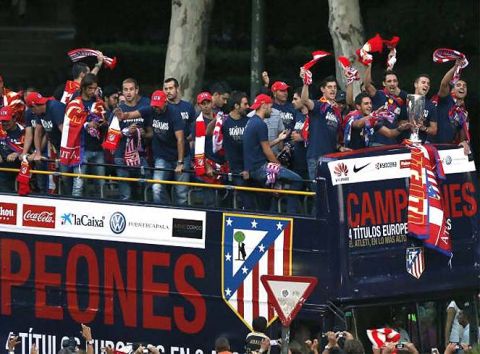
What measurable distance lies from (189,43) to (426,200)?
1017 cm

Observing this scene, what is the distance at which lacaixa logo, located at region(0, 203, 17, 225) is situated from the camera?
19344 mm

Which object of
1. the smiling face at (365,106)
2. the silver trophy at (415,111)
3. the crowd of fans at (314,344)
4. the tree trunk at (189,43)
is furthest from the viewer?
the tree trunk at (189,43)

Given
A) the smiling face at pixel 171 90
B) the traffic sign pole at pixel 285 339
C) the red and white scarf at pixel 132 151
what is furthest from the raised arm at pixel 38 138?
the traffic sign pole at pixel 285 339

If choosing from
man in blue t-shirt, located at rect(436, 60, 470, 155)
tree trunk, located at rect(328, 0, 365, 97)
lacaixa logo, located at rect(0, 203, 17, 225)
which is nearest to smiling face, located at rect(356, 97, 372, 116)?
man in blue t-shirt, located at rect(436, 60, 470, 155)

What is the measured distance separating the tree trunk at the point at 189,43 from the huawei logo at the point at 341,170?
32.5 ft

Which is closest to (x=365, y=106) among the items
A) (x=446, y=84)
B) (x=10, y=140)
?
(x=446, y=84)

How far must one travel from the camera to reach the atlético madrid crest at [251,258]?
1758cm

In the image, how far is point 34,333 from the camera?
19.4m

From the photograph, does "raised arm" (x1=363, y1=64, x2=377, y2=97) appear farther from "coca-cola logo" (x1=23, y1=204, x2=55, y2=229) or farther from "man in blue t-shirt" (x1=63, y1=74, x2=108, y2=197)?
"coca-cola logo" (x1=23, y1=204, x2=55, y2=229)

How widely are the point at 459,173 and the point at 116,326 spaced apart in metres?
3.92

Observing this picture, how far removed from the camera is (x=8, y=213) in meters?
19.4

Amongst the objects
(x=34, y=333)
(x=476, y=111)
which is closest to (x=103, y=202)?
(x=34, y=333)

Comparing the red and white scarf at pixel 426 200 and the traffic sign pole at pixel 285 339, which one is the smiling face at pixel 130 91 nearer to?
the red and white scarf at pixel 426 200

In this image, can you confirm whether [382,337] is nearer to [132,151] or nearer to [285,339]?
[285,339]
